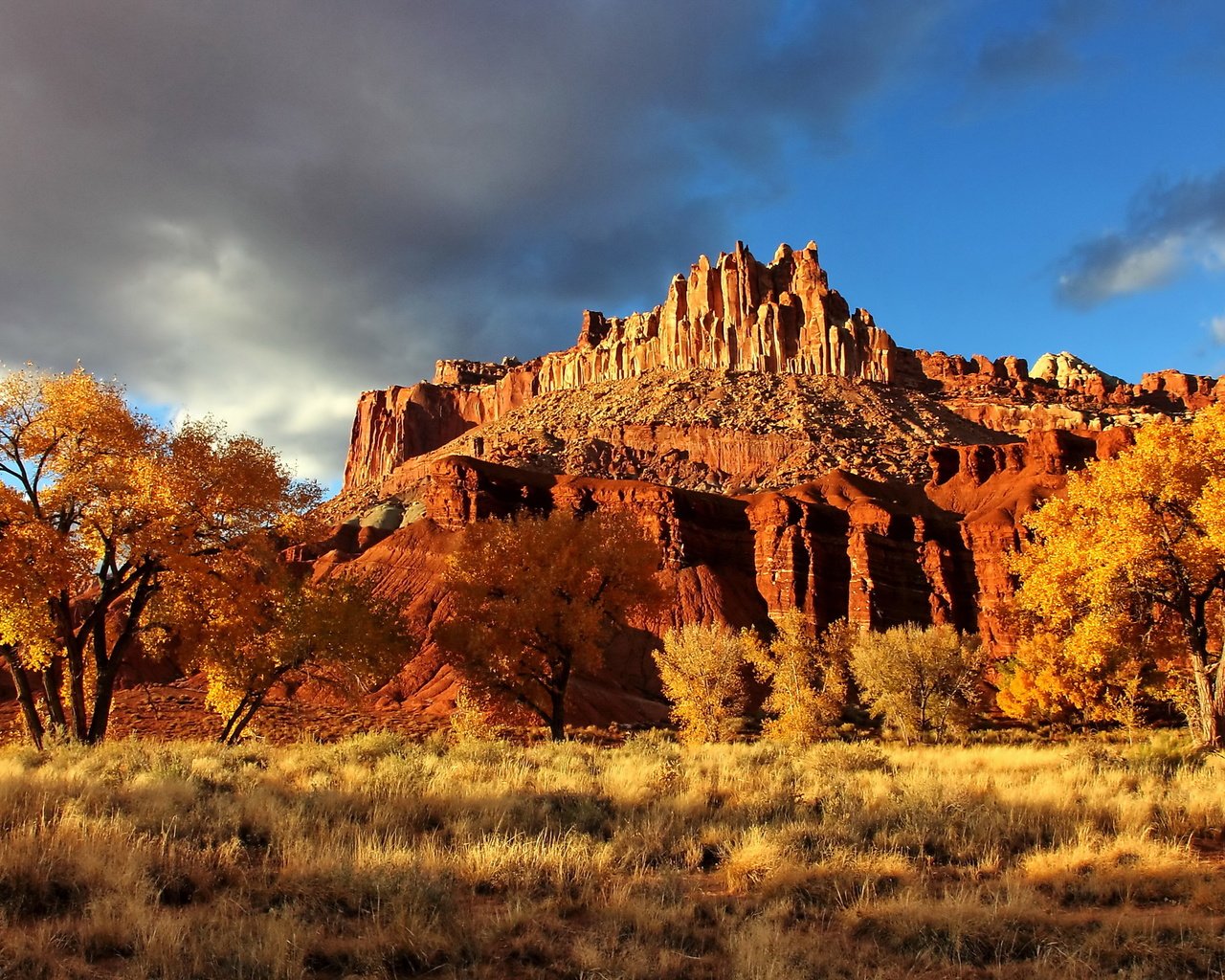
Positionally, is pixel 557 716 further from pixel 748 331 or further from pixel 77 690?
pixel 748 331

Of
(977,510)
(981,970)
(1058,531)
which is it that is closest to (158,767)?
(981,970)

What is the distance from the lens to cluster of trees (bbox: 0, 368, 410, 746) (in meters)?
17.2

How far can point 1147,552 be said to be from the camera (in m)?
17.8

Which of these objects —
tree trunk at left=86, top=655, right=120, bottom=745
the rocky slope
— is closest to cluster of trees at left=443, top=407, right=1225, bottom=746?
the rocky slope

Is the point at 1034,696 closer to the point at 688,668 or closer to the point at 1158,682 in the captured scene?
the point at 1158,682

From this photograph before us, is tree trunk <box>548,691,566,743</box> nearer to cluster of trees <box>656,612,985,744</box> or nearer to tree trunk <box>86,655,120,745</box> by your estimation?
cluster of trees <box>656,612,985,744</box>

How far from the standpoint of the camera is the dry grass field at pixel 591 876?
18.4ft

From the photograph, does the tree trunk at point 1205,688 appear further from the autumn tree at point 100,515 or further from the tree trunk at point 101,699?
the tree trunk at point 101,699

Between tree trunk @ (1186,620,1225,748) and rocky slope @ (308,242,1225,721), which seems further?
rocky slope @ (308,242,1225,721)

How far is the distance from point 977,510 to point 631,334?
10229cm

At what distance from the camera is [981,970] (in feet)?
18.9

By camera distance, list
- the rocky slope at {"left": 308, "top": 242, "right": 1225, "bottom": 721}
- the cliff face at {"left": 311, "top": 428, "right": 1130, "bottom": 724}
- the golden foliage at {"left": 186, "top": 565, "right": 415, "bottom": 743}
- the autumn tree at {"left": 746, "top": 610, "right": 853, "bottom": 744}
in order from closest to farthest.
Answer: the golden foliage at {"left": 186, "top": 565, "right": 415, "bottom": 743}, the autumn tree at {"left": 746, "top": 610, "right": 853, "bottom": 744}, the cliff face at {"left": 311, "top": 428, "right": 1130, "bottom": 724}, the rocky slope at {"left": 308, "top": 242, "right": 1225, "bottom": 721}

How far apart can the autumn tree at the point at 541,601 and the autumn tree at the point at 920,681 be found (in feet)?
57.1

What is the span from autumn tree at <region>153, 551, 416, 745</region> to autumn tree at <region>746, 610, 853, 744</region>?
688 inches
